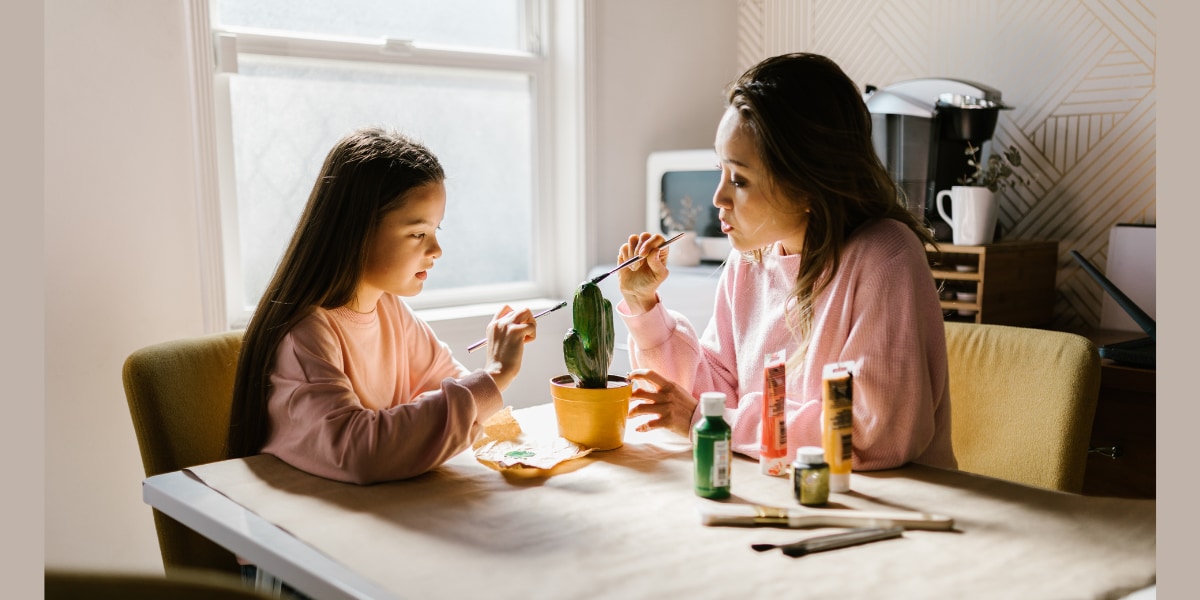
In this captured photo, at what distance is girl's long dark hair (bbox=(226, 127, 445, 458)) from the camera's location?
1282 millimetres

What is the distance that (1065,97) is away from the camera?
7.56 ft

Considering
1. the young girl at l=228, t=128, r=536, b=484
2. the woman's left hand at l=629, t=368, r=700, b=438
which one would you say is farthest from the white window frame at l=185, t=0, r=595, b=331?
the woman's left hand at l=629, t=368, r=700, b=438

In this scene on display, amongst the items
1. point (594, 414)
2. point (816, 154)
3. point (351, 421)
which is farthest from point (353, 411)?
point (816, 154)

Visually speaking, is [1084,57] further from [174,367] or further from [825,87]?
[174,367]

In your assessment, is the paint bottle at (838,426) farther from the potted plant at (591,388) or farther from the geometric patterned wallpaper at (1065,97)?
the geometric patterned wallpaper at (1065,97)

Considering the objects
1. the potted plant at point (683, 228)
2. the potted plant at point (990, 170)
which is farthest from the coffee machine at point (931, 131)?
the potted plant at point (683, 228)

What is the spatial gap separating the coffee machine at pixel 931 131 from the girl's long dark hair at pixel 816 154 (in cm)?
96

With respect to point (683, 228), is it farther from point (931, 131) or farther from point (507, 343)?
point (507, 343)

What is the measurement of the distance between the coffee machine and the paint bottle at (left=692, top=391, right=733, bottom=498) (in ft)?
4.29

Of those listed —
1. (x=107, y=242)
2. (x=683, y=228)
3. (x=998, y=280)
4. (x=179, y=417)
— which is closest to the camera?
(x=179, y=417)

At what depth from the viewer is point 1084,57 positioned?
2266 millimetres

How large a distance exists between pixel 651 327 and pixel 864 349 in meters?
0.36

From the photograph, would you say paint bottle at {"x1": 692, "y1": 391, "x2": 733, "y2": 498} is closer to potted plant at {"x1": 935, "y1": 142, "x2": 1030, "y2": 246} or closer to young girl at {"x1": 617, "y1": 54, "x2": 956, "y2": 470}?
young girl at {"x1": 617, "y1": 54, "x2": 956, "y2": 470}

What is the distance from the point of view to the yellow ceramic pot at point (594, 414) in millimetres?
1263
